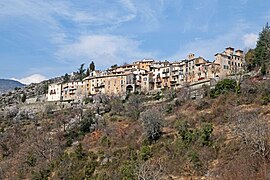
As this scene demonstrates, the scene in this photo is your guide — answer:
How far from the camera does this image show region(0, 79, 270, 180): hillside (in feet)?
121

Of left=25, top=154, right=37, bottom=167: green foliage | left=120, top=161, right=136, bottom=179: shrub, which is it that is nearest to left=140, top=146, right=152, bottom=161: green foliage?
left=120, top=161, right=136, bottom=179: shrub

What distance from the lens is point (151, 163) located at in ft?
135

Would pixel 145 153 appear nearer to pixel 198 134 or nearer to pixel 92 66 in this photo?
pixel 198 134

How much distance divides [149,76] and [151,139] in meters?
32.2

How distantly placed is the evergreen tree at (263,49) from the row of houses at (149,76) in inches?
178

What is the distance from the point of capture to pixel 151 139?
162 feet

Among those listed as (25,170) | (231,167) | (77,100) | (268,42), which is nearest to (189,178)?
(231,167)

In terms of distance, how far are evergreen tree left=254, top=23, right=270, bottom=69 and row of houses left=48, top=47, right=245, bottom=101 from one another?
4.53m

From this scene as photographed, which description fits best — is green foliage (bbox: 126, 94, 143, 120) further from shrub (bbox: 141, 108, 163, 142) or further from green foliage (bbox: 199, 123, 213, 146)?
green foliage (bbox: 199, 123, 213, 146)

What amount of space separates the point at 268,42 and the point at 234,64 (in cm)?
1047

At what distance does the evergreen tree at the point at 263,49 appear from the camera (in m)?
63.0

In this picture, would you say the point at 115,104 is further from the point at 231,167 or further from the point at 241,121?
the point at 231,167

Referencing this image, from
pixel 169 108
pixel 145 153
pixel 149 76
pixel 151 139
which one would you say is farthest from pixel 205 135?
pixel 149 76

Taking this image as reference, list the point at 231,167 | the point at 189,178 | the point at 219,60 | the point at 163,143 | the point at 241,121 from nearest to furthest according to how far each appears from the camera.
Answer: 1. the point at 231,167
2. the point at 189,178
3. the point at 241,121
4. the point at 163,143
5. the point at 219,60
